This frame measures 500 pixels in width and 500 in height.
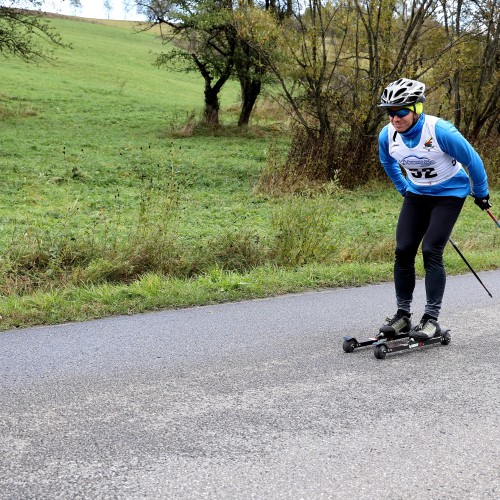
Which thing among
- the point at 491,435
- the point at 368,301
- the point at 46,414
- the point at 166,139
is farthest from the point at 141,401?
the point at 166,139

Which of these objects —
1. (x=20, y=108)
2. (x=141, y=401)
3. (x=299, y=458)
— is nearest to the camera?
(x=299, y=458)

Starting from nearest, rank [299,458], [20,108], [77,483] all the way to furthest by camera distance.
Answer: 1. [77,483]
2. [299,458]
3. [20,108]

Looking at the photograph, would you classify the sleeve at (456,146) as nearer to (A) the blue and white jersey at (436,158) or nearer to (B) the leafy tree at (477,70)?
(A) the blue and white jersey at (436,158)

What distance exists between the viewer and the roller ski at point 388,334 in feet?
18.1

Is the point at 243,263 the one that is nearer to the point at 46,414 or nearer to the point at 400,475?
the point at 46,414

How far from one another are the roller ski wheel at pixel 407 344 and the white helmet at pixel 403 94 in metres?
1.93

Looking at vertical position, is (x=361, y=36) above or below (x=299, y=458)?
above

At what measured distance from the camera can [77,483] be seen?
10.7ft

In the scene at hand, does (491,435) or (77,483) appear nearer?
(77,483)

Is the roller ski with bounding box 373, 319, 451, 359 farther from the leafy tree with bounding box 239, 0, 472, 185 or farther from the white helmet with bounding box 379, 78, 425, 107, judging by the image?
the leafy tree with bounding box 239, 0, 472, 185

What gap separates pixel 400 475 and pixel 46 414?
2.16 m

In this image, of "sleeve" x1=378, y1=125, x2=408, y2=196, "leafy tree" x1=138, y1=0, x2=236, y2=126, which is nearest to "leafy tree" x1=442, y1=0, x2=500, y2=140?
"leafy tree" x1=138, y1=0, x2=236, y2=126

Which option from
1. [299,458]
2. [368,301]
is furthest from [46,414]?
[368,301]

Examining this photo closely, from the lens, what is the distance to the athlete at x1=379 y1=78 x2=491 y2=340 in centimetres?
541
